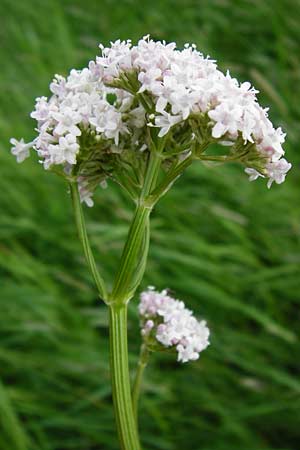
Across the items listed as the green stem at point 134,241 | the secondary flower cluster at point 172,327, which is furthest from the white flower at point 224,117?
the secondary flower cluster at point 172,327

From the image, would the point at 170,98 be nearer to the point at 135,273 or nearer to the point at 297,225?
the point at 135,273

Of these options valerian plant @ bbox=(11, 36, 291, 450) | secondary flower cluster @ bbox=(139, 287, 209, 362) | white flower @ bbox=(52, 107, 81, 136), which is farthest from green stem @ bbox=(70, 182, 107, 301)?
secondary flower cluster @ bbox=(139, 287, 209, 362)

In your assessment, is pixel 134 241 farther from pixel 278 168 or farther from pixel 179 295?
pixel 179 295

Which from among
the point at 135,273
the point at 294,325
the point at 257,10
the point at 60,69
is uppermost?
the point at 257,10

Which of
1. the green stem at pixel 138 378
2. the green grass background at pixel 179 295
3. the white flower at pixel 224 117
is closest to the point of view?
the white flower at pixel 224 117

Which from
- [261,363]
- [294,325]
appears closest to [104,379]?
[261,363]

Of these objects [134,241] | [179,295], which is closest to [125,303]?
[134,241]

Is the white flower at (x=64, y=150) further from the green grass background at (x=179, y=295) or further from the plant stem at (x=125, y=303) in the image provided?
the green grass background at (x=179, y=295)
